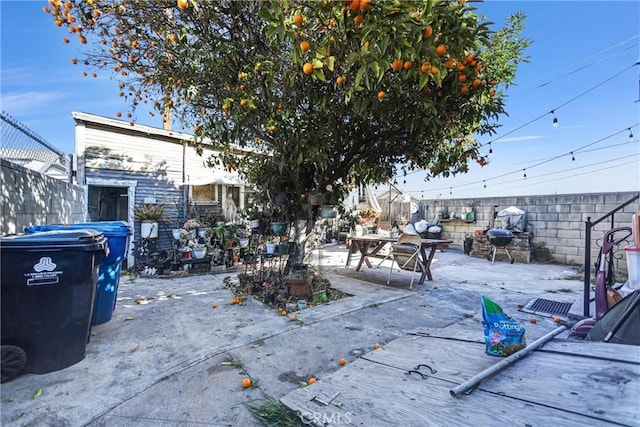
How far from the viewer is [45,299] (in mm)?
2121

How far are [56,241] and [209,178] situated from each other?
19.2 feet

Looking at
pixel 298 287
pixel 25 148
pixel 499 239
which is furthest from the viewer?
pixel 499 239

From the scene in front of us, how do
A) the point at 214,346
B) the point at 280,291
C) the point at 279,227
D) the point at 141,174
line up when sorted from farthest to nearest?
the point at 141,174, the point at 279,227, the point at 280,291, the point at 214,346

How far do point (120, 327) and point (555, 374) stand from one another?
369 cm

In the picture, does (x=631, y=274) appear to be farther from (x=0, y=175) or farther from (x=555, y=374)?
(x=0, y=175)

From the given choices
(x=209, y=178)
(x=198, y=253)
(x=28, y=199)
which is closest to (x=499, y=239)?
(x=198, y=253)

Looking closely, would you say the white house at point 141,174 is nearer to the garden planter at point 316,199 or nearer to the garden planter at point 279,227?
the garden planter at point 279,227

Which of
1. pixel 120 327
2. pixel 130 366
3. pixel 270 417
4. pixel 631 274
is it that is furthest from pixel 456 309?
pixel 120 327

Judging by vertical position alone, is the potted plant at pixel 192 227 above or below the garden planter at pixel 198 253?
above

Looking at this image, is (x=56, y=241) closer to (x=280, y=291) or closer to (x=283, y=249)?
(x=280, y=291)

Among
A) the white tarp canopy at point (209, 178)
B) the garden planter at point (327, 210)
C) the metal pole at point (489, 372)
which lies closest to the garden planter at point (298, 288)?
the garden planter at point (327, 210)

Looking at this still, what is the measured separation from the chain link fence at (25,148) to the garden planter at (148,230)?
1773 millimetres

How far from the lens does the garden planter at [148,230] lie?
251 inches

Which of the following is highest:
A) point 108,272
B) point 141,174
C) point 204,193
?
point 141,174
